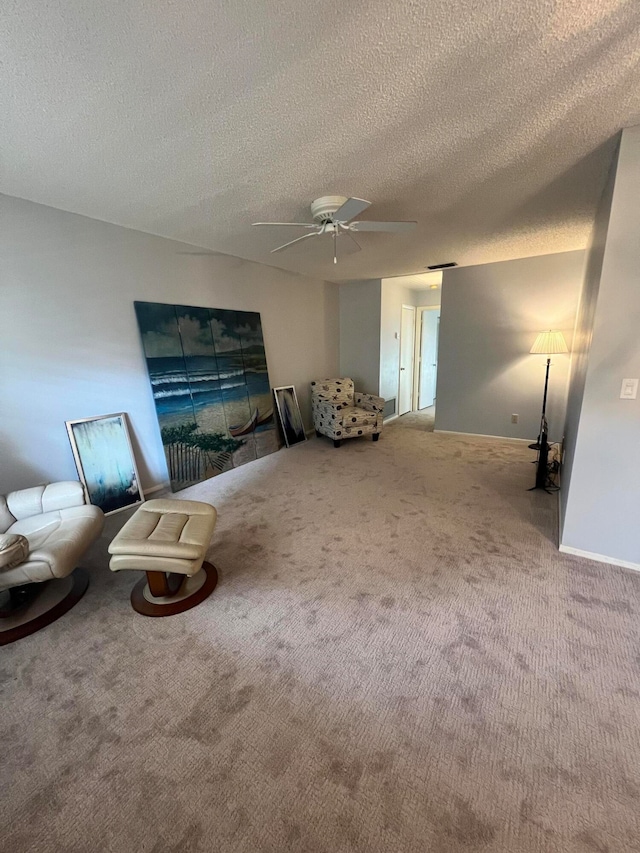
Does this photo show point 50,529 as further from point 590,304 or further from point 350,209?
point 590,304

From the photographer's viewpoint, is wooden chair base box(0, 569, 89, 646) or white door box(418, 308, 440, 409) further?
Result: white door box(418, 308, 440, 409)

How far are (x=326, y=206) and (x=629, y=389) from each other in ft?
7.29

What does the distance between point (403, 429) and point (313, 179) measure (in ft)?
13.2

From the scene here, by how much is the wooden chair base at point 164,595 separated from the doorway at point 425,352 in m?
5.86

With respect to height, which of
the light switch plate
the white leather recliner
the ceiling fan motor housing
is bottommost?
the white leather recliner

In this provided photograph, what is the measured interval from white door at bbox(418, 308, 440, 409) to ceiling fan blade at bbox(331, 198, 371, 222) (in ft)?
16.1

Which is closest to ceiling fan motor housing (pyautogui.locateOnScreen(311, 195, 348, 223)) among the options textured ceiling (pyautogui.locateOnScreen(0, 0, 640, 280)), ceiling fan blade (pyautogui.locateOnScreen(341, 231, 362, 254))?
textured ceiling (pyautogui.locateOnScreen(0, 0, 640, 280))

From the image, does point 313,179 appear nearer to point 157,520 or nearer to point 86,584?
point 157,520

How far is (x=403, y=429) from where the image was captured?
5520 mm

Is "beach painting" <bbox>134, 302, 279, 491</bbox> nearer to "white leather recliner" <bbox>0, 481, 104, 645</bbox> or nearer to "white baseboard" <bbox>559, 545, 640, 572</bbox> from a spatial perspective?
"white leather recliner" <bbox>0, 481, 104, 645</bbox>

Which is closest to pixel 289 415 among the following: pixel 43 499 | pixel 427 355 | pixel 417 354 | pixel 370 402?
pixel 370 402

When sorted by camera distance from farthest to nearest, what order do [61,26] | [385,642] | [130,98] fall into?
[385,642], [130,98], [61,26]

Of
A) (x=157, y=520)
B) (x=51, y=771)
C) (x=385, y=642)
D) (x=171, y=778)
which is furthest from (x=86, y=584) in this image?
(x=385, y=642)

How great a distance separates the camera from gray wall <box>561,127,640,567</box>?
5.97ft
